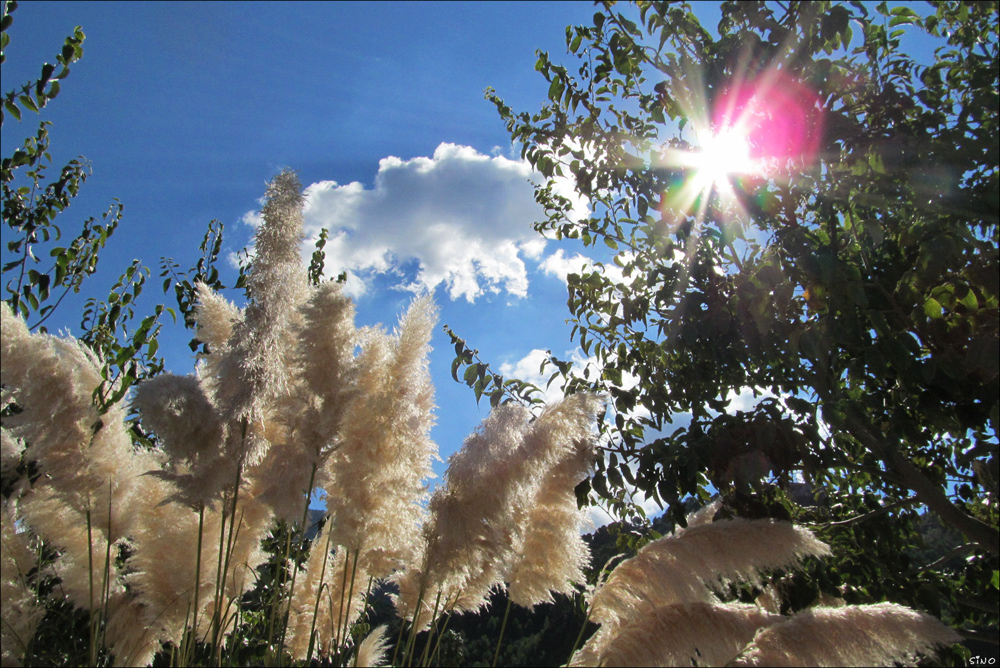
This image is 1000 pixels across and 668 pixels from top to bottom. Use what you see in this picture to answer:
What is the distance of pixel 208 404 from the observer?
5.68 feet

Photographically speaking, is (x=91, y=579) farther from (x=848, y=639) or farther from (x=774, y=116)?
(x=774, y=116)

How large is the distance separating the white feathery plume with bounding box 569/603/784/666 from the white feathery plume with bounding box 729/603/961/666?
0.05 metres

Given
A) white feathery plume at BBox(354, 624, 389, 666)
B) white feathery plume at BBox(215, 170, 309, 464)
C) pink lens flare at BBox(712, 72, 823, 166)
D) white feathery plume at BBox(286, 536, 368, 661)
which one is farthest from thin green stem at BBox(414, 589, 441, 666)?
pink lens flare at BBox(712, 72, 823, 166)

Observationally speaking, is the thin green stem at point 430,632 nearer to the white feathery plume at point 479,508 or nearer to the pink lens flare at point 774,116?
the white feathery plume at point 479,508

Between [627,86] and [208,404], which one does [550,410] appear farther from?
[627,86]

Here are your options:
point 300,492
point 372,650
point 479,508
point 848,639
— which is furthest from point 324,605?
point 848,639

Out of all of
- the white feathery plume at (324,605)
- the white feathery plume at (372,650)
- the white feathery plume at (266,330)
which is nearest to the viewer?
the white feathery plume at (266,330)

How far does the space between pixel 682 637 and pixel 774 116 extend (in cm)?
195

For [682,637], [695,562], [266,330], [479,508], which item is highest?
[266,330]

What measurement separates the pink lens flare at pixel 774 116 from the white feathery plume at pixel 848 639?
1.62 metres

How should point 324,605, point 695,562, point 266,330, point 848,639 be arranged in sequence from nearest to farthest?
point 848,639 → point 695,562 → point 266,330 → point 324,605

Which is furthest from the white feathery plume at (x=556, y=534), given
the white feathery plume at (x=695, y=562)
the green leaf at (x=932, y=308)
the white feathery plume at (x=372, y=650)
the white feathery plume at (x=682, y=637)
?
the green leaf at (x=932, y=308)

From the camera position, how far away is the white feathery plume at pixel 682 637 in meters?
1.48

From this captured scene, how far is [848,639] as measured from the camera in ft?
4.84
